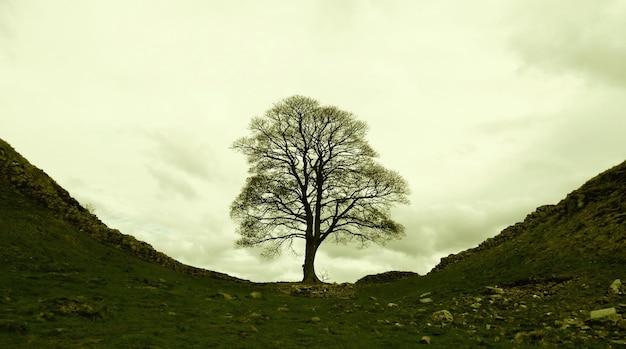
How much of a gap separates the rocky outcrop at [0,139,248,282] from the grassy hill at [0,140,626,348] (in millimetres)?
118

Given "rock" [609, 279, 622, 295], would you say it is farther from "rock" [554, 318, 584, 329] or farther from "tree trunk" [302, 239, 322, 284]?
"tree trunk" [302, 239, 322, 284]

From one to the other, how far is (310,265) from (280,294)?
7926 millimetres

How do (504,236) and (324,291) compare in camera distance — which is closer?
(324,291)

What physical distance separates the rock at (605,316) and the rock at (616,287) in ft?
10.2

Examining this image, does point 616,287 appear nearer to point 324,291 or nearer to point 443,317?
point 443,317

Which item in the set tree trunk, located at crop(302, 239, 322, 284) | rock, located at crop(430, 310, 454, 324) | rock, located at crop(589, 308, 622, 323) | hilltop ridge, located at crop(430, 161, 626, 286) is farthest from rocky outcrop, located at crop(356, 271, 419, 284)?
rock, located at crop(589, 308, 622, 323)

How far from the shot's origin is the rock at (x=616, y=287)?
15041 millimetres

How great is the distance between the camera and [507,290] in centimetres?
1995

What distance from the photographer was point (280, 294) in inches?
1150

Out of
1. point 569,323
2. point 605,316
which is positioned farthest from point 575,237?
point 569,323

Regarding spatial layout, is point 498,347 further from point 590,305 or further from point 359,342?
point 590,305

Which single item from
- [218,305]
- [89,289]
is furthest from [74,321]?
[218,305]

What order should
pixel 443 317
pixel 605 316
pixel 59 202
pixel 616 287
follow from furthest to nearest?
pixel 59 202
pixel 443 317
pixel 616 287
pixel 605 316

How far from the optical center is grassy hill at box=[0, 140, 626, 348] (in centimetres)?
1288
